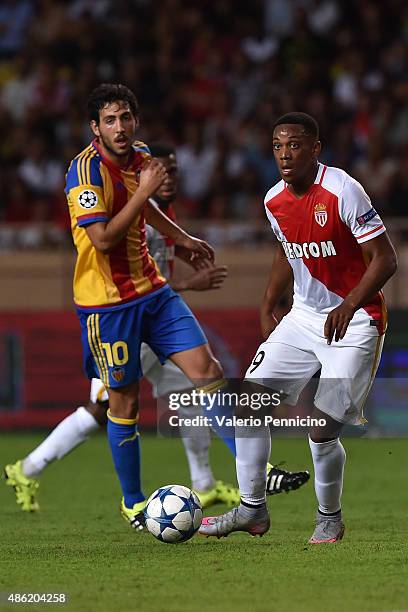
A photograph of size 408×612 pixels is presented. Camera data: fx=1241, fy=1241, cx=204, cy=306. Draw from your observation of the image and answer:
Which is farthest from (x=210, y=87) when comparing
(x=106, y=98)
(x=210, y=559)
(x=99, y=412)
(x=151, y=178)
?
(x=210, y=559)

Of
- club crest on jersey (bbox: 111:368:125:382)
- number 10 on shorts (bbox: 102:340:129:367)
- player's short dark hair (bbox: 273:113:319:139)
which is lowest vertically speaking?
club crest on jersey (bbox: 111:368:125:382)

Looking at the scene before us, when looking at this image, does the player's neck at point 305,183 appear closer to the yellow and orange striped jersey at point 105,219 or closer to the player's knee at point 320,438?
the yellow and orange striped jersey at point 105,219

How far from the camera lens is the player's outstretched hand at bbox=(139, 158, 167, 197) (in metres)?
6.42

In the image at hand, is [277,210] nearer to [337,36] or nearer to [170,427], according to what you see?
[170,427]

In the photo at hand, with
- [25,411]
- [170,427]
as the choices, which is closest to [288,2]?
[25,411]

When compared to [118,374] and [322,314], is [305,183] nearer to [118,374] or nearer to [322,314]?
[322,314]

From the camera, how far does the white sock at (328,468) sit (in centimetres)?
605

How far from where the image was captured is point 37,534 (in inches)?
268

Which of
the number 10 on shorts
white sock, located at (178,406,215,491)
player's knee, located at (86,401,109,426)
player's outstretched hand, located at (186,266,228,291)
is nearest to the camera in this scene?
the number 10 on shorts

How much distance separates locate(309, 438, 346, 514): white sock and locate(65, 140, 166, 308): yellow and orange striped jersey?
1.46 m

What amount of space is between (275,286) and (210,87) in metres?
9.25

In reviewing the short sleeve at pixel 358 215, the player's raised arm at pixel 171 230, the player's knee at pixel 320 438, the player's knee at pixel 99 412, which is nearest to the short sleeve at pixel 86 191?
the player's raised arm at pixel 171 230

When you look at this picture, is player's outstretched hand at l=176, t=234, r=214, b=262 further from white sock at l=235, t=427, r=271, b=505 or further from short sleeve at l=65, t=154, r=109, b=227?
white sock at l=235, t=427, r=271, b=505

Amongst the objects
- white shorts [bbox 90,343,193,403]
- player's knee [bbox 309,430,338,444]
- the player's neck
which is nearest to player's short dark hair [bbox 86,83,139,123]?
the player's neck
